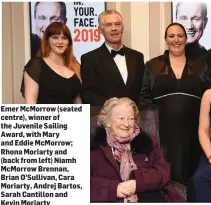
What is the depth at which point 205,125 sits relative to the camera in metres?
1.74

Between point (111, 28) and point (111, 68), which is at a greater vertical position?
point (111, 28)

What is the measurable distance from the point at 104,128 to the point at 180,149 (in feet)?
1.23

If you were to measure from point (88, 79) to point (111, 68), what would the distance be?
12 centimetres

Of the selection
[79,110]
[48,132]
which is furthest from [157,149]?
[48,132]

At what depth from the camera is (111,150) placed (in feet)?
5.74

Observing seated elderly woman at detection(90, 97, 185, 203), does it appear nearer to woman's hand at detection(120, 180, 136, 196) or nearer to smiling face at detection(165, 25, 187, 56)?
woman's hand at detection(120, 180, 136, 196)

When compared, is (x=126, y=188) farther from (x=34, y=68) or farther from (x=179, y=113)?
(x=34, y=68)

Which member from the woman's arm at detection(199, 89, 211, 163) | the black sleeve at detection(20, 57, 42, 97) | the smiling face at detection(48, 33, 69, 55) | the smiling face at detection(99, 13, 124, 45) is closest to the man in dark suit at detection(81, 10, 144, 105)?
the smiling face at detection(99, 13, 124, 45)

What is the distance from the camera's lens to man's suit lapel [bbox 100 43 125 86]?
177 cm

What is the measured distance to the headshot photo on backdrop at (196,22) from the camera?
1.77 m

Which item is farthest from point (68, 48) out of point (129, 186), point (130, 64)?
point (129, 186)

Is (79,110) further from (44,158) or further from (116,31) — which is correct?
(116,31)

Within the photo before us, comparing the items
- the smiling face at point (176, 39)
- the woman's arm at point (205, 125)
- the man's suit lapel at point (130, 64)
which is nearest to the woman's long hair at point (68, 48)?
the man's suit lapel at point (130, 64)

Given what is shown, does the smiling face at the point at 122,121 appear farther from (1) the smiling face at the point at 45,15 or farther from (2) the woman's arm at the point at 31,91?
(1) the smiling face at the point at 45,15
